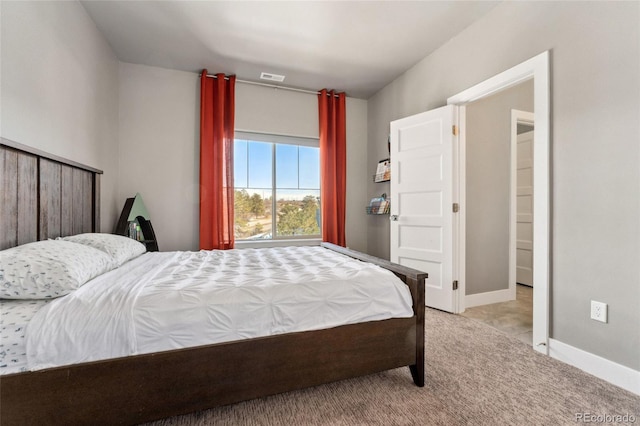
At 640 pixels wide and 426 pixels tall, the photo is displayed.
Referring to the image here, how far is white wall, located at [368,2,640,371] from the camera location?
162cm

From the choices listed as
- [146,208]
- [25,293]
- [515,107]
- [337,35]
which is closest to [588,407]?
[25,293]

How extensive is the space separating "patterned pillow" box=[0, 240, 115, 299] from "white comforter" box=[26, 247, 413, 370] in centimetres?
6

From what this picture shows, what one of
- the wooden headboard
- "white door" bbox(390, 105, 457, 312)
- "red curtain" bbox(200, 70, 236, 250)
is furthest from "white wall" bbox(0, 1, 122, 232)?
"white door" bbox(390, 105, 457, 312)

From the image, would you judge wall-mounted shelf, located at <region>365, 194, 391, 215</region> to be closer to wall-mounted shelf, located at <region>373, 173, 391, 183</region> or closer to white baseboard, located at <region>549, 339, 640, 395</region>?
wall-mounted shelf, located at <region>373, 173, 391, 183</region>

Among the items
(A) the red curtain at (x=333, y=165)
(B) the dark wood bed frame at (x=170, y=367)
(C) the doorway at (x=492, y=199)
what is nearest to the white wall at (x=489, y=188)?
(C) the doorway at (x=492, y=199)

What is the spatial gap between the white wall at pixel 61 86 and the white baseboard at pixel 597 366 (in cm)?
366

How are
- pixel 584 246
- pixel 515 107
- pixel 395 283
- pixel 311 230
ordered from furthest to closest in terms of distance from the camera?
pixel 311 230
pixel 515 107
pixel 584 246
pixel 395 283

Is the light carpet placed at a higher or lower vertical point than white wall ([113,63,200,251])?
lower

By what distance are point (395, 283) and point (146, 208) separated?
3.05 meters

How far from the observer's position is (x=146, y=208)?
3336 mm

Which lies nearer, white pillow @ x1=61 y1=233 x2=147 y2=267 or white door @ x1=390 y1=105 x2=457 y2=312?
white pillow @ x1=61 y1=233 x2=147 y2=267

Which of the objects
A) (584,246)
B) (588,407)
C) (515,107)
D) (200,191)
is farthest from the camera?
(200,191)

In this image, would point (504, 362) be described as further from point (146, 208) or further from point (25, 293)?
point (146, 208)

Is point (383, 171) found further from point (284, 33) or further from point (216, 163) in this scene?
point (216, 163)
